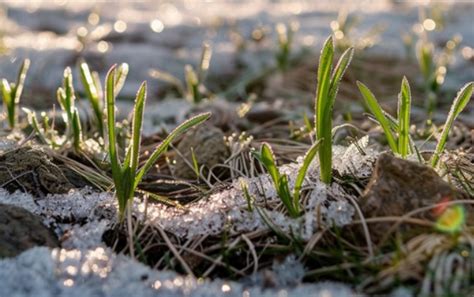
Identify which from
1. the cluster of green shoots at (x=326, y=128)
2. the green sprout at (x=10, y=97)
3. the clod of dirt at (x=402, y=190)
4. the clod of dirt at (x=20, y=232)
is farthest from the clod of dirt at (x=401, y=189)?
the green sprout at (x=10, y=97)

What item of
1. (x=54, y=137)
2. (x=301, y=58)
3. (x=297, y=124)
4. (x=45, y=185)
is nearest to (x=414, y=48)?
(x=301, y=58)

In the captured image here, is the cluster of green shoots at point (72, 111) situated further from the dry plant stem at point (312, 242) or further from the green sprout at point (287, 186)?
the dry plant stem at point (312, 242)

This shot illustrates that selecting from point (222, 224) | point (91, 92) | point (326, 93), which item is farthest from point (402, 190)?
point (91, 92)

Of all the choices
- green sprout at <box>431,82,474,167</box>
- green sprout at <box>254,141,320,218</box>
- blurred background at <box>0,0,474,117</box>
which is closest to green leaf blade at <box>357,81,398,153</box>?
green sprout at <box>431,82,474,167</box>

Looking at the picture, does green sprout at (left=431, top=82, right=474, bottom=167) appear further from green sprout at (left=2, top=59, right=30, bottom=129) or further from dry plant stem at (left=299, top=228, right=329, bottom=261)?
green sprout at (left=2, top=59, right=30, bottom=129)

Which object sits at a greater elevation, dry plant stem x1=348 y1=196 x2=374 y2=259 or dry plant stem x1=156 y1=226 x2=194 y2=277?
dry plant stem x1=348 y1=196 x2=374 y2=259

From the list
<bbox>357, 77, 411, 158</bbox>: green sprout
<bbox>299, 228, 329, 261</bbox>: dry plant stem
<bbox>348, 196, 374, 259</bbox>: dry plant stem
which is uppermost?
<bbox>357, 77, 411, 158</bbox>: green sprout
